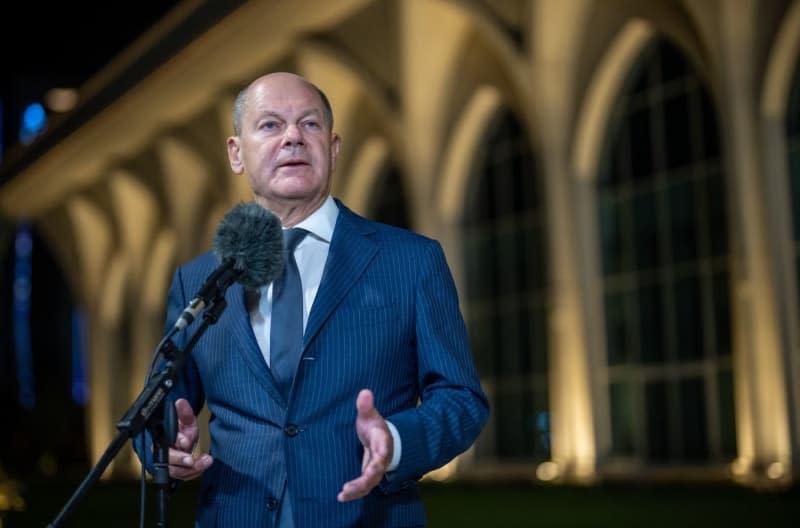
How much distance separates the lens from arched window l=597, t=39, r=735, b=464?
21.3 m

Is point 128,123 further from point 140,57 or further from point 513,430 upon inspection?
point 513,430

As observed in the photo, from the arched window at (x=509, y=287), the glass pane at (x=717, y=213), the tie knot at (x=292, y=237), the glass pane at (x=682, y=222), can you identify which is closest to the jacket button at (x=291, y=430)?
→ the tie knot at (x=292, y=237)

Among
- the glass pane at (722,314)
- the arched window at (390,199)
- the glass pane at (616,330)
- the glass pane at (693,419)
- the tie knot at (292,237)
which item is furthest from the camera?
the arched window at (390,199)

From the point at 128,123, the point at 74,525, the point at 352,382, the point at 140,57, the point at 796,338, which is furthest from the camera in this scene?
the point at 128,123

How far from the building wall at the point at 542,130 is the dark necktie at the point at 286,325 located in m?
17.6

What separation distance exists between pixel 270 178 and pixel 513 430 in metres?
24.6

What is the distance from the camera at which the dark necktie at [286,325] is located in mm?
2428

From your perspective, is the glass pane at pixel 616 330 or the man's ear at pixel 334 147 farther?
the glass pane at pixel 616 330

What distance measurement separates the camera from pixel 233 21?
25109mm

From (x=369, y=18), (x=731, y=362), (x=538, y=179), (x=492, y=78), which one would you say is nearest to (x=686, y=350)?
(x=731, y=362)

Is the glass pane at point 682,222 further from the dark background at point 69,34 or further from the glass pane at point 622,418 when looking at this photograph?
the dark background at point 69,34

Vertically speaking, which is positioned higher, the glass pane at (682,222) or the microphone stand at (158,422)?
the glass pane at (682,222)

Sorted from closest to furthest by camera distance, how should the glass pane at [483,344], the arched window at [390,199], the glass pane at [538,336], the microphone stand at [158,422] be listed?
the microphone stand at [158,422]
the glass pane at [538,336]
the glass pane at [483,344]
the arched window at [390,199]

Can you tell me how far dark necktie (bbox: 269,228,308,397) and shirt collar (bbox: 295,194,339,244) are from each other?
9 cm
